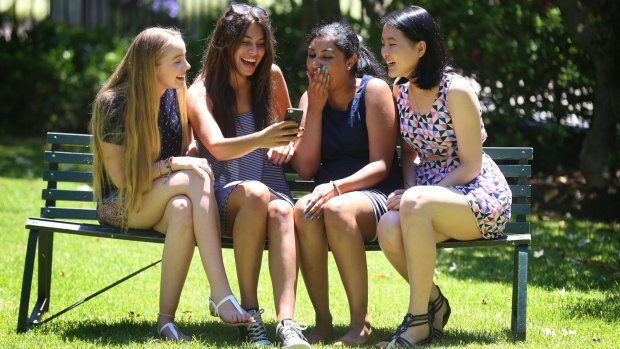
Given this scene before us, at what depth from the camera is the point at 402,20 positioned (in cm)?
425

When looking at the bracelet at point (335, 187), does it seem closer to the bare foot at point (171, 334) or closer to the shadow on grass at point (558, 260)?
the bare foot at point (171, 334)

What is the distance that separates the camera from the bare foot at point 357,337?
13.6 feet

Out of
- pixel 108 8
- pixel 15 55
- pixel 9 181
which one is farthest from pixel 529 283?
pixel 108 8

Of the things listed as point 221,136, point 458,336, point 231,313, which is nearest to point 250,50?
point 221,136

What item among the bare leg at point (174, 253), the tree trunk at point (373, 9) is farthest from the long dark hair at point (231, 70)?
the tree trunk at point (373, 9)

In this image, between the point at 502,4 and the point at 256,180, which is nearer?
the point at 256,180

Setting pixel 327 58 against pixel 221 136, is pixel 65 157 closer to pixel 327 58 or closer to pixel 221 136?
pixel 221 136

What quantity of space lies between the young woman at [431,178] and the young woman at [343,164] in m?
0.12

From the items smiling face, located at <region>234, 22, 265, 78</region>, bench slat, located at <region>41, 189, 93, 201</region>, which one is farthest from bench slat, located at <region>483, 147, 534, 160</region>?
bench slat, located at <region>41, 189, 93, 201</region>

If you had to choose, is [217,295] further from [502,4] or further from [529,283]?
[502,4]

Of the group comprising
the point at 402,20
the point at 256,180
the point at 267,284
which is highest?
the point at 402,20

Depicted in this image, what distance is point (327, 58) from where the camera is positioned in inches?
175

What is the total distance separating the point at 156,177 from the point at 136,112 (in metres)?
0.29

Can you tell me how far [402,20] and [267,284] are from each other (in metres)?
2.11
